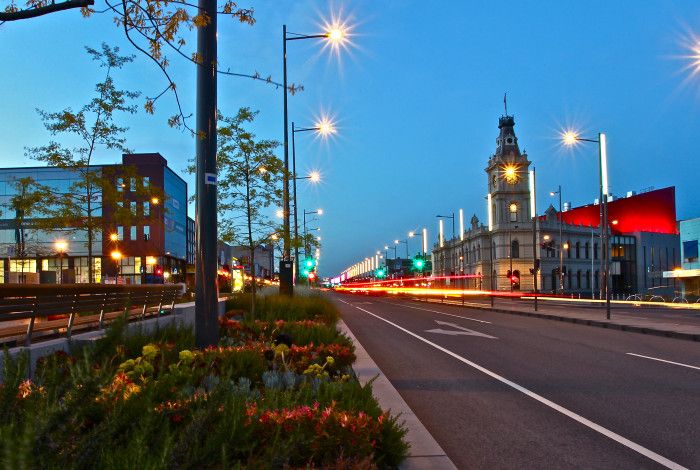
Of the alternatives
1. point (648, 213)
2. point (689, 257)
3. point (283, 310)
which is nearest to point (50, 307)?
point (283, 310)

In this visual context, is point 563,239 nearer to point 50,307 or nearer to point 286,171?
point 286,171

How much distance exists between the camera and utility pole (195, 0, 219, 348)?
27.5 feet

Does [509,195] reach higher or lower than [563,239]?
higher

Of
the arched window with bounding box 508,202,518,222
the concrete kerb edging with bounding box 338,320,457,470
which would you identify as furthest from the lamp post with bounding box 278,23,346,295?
the arched window with bounding box 508,202,518,222

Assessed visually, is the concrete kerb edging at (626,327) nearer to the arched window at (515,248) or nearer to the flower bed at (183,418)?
the flower bed at (183,418)

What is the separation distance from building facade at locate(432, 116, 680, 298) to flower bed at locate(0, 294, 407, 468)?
104594mm

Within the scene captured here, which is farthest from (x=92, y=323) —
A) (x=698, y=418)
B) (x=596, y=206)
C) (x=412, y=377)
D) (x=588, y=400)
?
(x=596, y=206)

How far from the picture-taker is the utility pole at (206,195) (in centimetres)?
837

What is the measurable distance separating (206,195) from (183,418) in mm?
4925

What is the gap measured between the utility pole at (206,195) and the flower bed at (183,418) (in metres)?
0.91

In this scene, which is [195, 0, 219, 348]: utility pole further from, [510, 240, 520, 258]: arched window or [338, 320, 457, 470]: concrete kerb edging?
[510, 240, 520, 258]: arched window

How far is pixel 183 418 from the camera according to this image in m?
4.02

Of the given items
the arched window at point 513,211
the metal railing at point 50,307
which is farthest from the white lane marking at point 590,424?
the arched window at point 513,211

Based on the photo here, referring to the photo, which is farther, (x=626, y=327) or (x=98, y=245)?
(x=98, y=245)
